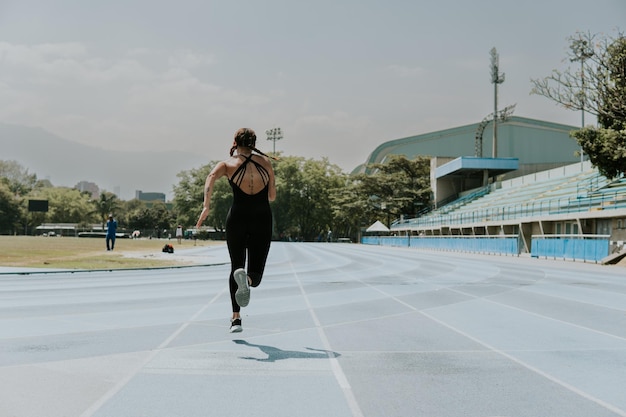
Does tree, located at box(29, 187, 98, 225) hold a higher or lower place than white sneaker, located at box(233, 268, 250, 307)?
higher

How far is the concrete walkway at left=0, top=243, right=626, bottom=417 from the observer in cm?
409

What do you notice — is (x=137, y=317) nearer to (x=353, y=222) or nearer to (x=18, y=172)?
(x=353, y=222)

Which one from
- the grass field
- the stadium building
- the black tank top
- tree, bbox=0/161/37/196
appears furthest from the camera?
tree, bbox=0/161/37/196

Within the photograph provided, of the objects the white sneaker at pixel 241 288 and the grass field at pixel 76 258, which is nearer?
the white sneaker at pixel 241 288

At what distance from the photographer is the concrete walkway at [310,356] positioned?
409 centimetres

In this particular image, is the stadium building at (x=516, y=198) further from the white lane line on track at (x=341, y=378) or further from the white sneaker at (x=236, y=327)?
the white sneaker at (x=236, y=327)

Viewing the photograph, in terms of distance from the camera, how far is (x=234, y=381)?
4715mm

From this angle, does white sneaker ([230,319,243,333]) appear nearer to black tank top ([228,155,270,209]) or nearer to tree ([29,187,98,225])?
black tank top ([228,155,270,209])

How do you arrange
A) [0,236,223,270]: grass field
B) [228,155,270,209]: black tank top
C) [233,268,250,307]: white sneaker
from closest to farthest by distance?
[233,268,250,307]: white sneaker, [228,155,270,209]: black tank top, [0,236,223,270]: grass field

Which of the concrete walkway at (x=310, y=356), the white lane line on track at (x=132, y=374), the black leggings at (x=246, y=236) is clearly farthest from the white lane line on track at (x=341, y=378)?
the white lane line on track at (x=132, y=374)

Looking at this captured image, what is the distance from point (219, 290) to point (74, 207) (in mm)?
136750

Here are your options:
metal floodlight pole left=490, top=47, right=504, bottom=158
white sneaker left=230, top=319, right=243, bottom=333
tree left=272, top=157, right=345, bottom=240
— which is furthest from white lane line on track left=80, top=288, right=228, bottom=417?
tree left=272, top=157, right=345, bottom=240

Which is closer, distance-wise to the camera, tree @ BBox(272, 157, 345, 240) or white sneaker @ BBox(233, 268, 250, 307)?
white sneaker @ BBox(233, 268, 250, 307)

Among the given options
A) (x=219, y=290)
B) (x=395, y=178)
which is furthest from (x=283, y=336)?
(x=395, y=178)
